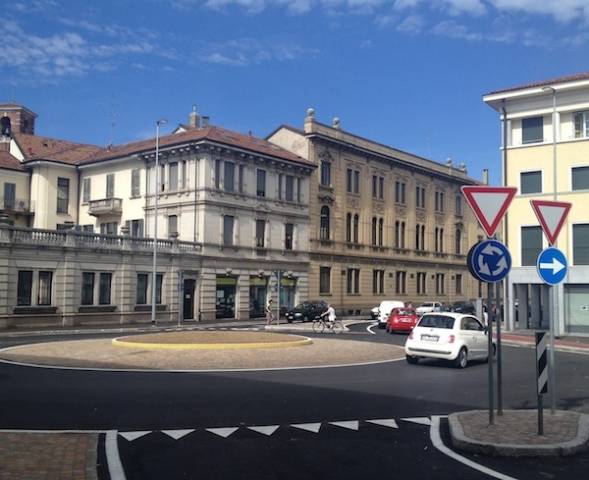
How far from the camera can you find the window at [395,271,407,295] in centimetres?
6388

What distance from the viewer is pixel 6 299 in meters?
34.7

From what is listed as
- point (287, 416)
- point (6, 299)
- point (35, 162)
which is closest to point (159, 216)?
point (35, 162)

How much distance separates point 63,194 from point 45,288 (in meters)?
18.7

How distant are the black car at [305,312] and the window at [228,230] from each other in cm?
659

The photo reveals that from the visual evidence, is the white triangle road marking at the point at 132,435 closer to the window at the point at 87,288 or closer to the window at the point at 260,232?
the window at the point at 87,288

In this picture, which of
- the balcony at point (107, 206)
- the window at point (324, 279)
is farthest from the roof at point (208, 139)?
the window at point (324, 279)

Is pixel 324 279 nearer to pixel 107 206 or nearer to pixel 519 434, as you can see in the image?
pixel 107 206

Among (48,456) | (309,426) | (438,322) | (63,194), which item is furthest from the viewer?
(63,194)

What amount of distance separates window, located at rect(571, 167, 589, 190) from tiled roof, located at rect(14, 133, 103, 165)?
38.2 m

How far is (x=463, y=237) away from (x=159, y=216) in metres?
39.3

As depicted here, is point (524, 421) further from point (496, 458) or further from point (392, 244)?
point (392, 244)

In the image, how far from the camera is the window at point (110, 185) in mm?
52281

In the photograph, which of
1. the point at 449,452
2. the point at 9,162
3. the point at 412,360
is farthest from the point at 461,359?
the point at 9,162

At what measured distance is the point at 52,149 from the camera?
58812 millimetres
